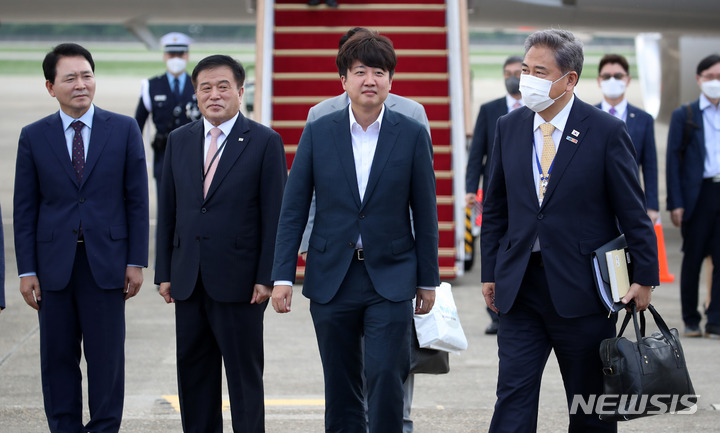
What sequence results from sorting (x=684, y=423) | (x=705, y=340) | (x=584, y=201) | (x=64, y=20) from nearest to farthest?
(x=584, y=201)
(x=684, y=423)
(x=705, y=340)
(x=64, y=20)

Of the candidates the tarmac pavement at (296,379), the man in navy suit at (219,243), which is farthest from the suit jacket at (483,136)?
the man in navy suit at (219,243)

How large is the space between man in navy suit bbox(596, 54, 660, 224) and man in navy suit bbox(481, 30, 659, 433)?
3012 mm

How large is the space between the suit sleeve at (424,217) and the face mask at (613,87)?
339cm

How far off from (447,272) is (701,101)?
2.77 meters

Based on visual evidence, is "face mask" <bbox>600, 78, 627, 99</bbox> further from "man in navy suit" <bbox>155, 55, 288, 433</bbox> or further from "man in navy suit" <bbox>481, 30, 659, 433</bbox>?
"man in navy suit" <bbox>155, 55, 288, 433</bbox>

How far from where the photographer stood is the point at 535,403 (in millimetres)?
3807

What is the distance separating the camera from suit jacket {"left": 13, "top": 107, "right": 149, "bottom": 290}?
4.37 meters

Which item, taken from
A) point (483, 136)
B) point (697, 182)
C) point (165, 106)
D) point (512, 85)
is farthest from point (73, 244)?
point (697, 182)

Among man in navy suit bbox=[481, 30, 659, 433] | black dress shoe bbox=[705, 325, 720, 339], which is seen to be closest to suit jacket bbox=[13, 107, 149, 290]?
man in navy suit bbox=[481, 30, 659, 433]

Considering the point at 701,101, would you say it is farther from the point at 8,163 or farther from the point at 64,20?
the point at 8,163

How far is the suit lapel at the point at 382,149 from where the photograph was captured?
12.7 feet

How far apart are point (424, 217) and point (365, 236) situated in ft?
0.86

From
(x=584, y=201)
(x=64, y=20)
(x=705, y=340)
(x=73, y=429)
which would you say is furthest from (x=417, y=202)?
(x=64, y=20)

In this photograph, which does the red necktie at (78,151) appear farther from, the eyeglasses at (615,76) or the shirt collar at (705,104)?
the shirt collar at (705,104)
